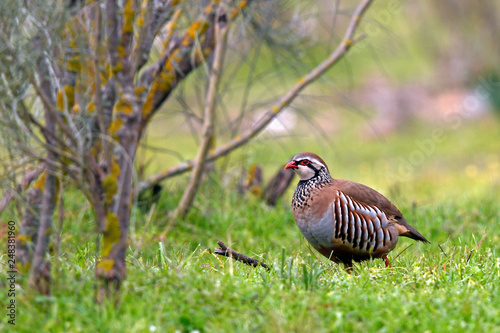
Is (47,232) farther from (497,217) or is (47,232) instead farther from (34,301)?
(497,217)

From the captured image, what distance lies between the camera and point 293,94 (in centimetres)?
690

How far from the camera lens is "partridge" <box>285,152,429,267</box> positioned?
4.81m

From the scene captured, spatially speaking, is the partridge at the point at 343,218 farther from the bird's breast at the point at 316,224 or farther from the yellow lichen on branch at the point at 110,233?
the yellow lichen on branch at the point at 110,233

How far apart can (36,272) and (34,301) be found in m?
0.15

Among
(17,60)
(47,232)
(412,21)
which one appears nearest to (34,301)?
(47,232)

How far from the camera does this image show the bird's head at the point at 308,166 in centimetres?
523

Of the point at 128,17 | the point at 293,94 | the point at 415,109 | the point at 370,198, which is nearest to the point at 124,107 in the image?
the point at 128,17

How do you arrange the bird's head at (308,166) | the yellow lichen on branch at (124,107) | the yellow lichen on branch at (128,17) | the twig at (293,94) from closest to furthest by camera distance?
the yellow lichen on branch at (124,107)
the yellow lichen on branch at (128,17)
the bird's head at (308,166)
the twig at (293,94)

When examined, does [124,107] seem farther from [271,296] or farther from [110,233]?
[271,296]

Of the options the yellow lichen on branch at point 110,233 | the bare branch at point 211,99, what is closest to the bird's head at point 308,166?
the bare branch at point 211,99

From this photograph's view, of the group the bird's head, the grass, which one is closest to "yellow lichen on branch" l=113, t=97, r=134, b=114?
the grass

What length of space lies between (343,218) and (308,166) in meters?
0.61

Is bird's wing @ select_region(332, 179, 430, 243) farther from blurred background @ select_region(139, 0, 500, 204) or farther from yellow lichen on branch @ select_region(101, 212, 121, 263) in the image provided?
blurred background @ select_region(139, 0, 500, 204)

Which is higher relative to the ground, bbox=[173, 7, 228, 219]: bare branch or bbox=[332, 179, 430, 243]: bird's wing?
bbox=[173, 7, 228, 219]: bare branch
